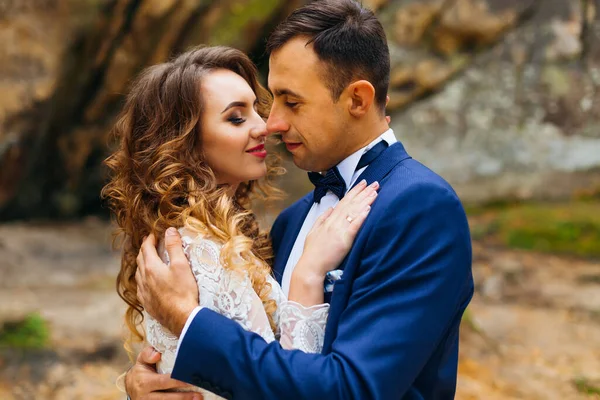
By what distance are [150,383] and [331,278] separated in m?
0.73

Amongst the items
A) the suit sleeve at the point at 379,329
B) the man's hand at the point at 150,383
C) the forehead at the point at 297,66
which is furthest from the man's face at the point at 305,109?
the man's hand at the point at 150,383

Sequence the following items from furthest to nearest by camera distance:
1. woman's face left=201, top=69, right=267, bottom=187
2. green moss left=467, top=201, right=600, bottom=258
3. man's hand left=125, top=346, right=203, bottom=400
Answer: green moss left=467, top=201, right=600, bottom=258 < woman's face left=201, top=69, right=267, bottom=187 < man's hand left=125, top=346, right=203, bottom=400

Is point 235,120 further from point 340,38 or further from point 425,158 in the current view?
point 425,158

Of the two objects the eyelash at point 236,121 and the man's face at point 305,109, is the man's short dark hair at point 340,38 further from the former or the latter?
the eyelash at point 236,121

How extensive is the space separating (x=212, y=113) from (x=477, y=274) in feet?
15.2

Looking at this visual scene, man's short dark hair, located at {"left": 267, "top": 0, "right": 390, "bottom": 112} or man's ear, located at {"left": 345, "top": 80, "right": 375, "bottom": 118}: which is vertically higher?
man's short dark hair, located at {"left": 267, "top": 0, "right": 390, "bottom": 112}

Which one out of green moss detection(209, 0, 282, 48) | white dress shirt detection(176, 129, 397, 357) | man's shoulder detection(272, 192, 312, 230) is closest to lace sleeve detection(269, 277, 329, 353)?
white dress shirt detection(176, 129, 397, 357)

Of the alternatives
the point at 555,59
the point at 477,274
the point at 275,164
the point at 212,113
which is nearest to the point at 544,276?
the point at 477,274

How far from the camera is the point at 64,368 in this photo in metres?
5.36

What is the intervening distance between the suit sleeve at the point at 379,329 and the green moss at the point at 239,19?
5455 millimetres

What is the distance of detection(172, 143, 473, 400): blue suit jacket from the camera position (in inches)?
80.1

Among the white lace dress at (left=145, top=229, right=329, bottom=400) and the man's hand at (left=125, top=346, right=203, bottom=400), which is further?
the man's hand at (left=125, top=346, right=203, bottom=400)

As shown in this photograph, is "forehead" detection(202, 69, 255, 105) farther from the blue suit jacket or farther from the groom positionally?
the blue suit jacket

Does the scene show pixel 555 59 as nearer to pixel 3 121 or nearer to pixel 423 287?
pixel 3 121
